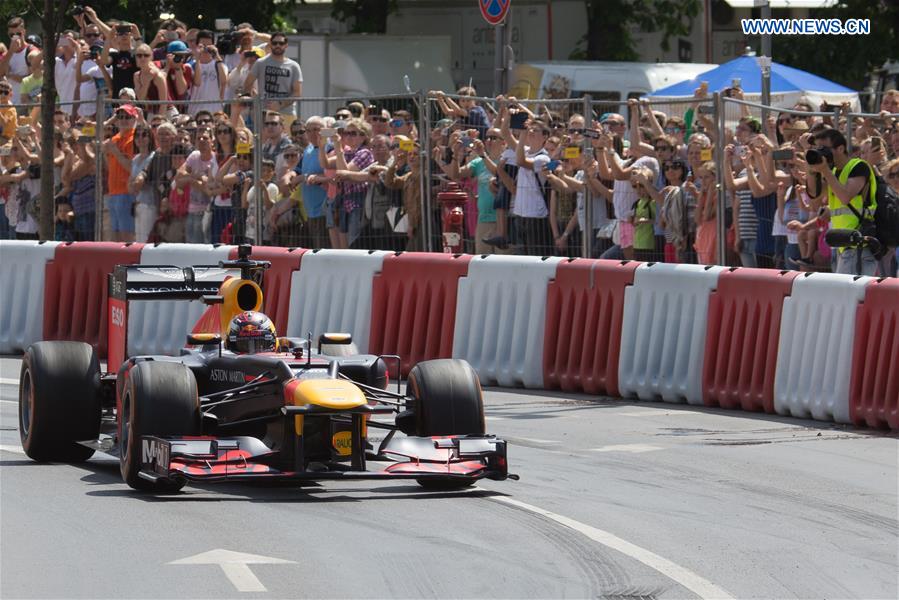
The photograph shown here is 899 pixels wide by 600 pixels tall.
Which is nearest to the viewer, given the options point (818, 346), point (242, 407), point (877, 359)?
point (242, 407)

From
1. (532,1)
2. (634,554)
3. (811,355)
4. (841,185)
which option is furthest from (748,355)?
(532,1)

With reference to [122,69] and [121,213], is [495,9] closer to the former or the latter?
[122,69]

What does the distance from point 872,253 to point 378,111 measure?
6.04 meters

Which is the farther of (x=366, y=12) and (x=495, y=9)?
(x=366, y=12)

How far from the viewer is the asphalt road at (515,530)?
23.2 ft

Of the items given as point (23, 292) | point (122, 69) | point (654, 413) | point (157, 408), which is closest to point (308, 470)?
point (157, 408)

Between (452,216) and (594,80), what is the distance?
14.0 metres

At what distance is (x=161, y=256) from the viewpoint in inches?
642

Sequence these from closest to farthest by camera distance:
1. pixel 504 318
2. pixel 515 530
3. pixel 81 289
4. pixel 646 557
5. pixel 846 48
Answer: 1. pixel 646 557
2. pixel 515 530
3. pixel 504 318
4. pixel 81 289
5. pixel 846 48

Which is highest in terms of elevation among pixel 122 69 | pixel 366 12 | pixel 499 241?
pixel 366 12

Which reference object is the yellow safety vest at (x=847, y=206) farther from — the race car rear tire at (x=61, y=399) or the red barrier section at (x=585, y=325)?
the race car rear tire at (x=61, y=399)

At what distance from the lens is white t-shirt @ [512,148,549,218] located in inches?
634

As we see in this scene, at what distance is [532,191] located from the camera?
16.1 m

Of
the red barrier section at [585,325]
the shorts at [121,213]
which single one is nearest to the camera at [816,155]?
the red barrier section at [585,325]
